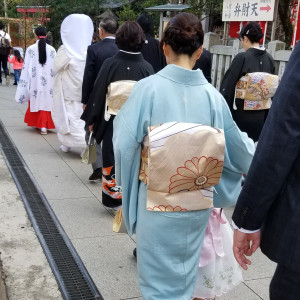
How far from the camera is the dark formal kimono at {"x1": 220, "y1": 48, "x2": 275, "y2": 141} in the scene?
4.25 meters

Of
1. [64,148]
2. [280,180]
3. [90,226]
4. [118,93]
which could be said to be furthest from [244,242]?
[64,148]

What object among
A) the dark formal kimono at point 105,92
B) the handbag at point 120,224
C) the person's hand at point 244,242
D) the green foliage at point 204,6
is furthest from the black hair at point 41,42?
the person's hand at point 244,242

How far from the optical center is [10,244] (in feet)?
11.0

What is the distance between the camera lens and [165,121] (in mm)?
2105

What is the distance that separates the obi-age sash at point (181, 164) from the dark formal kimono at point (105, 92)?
5.02 ft

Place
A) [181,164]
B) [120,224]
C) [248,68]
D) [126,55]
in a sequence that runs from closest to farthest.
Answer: [181,164]
[120,224]
[126,55]
[248,68]

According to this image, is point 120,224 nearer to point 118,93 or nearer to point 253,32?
point 118,93

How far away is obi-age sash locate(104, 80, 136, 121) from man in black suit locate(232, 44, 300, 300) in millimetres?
1873

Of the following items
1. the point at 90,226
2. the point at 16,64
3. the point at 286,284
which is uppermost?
the point at 286,284

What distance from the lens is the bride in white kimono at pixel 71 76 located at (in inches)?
219

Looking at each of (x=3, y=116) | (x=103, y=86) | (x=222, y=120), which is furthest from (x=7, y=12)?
(x=222, y=120)

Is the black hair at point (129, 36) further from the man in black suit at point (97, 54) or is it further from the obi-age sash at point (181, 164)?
the obi-age sash at point (181, 164)

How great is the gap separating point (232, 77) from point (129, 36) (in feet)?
4.43

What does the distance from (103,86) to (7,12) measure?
21210mm
